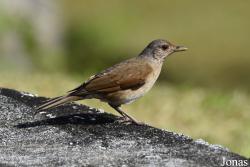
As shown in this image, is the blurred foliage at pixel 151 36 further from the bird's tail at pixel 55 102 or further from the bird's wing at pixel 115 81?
the bird's tail at pixel 55 102

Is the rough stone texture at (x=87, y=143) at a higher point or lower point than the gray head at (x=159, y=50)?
lower

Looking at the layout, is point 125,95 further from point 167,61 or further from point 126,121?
point 167,61

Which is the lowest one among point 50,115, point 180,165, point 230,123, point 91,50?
point 180,165

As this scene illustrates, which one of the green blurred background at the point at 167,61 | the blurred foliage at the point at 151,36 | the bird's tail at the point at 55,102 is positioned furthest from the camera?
the blurred foliage at the point at 151,36

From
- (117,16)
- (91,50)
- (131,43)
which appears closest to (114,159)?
(91,50)

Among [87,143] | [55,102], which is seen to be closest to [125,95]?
[55,102]

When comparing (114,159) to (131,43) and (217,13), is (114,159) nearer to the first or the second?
(131,43)

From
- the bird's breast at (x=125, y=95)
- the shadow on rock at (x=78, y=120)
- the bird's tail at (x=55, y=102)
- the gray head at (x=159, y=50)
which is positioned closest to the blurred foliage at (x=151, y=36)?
the gray head at (x=159, y=50)
